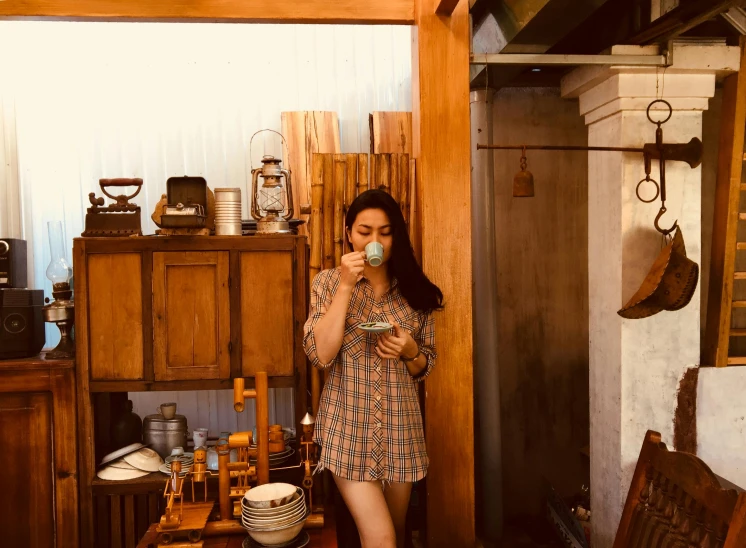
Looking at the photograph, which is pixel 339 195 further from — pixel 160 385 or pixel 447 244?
pixel 160 385

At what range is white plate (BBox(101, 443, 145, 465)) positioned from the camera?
332 centimetres

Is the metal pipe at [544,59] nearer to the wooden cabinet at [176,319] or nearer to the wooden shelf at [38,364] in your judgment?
the wooden cabinet at [176,319]

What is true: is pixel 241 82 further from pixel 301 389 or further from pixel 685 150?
pixel 685 150

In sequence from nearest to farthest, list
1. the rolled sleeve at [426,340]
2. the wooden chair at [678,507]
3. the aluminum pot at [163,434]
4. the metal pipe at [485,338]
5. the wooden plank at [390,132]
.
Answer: the wooden chair at [678,507]
the rolled sleeve at [426,340]
the aluminum pot at [163,434]
the wooden plank at [390,132]
the metal pipe at [485,338]

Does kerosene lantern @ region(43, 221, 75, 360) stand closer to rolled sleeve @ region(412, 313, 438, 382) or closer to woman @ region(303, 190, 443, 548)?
woman @ region(303, 190, 443, 548)

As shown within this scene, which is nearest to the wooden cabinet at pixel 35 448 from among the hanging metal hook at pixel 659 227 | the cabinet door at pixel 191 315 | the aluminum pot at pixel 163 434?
the aluminum pot at pixel 163 434

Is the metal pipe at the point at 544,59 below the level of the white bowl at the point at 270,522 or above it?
above

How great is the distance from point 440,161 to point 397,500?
159 cm

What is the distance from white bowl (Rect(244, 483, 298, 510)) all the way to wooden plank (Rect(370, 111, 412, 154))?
2.27 m

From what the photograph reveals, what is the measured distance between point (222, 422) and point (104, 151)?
1964 mm

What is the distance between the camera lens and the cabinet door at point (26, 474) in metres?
3.27

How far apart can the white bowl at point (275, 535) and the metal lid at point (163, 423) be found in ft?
4.05

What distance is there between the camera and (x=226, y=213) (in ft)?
10.9

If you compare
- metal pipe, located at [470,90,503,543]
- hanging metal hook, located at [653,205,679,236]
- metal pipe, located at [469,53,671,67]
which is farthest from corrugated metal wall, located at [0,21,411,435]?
hanging metal hook, located at [653,205,679,236]
